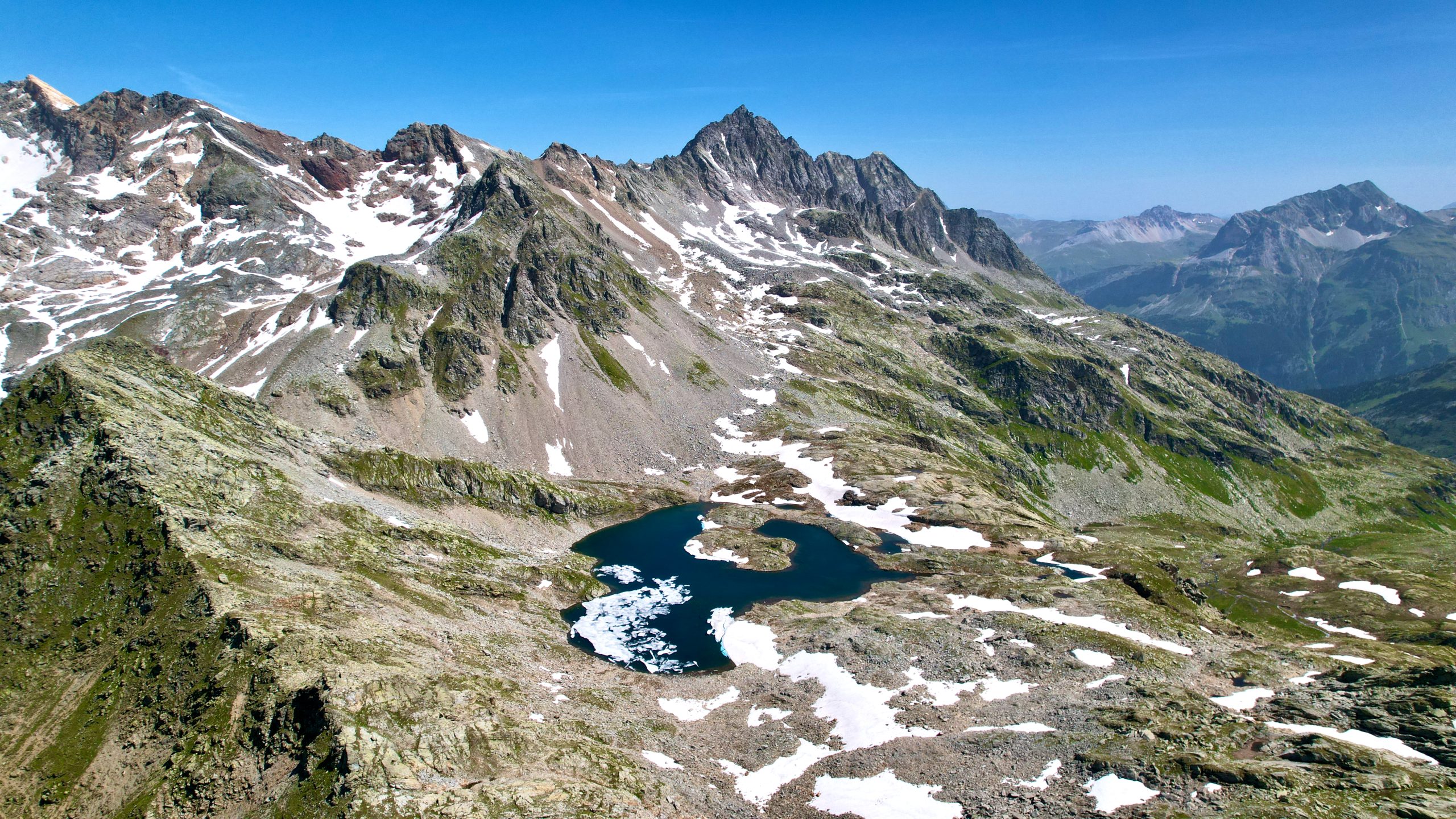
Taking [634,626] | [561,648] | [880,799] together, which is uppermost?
[880,799]

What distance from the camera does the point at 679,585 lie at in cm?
9456

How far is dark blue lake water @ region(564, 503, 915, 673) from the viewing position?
247 ft

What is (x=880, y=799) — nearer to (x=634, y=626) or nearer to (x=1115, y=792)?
(x=1115, y=792)

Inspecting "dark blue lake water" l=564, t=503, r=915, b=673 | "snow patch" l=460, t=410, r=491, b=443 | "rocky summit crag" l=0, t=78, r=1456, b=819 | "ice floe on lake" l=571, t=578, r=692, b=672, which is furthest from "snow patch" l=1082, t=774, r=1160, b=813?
"snow patch" l=460, t=410, r=491, b=443

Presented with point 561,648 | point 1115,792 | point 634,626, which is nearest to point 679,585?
point 634,626

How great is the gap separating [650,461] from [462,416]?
139 ft

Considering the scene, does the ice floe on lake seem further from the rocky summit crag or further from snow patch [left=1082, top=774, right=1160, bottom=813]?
snow patch [left=1082, top=774, right=1160, bottom=813]

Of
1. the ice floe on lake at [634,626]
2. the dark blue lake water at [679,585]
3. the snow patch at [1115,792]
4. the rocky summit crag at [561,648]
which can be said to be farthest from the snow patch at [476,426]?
the snow patch at [1115,792]

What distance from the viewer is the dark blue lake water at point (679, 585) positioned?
7538 centimetres

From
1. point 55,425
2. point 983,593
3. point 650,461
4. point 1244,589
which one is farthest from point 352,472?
point 1244,589

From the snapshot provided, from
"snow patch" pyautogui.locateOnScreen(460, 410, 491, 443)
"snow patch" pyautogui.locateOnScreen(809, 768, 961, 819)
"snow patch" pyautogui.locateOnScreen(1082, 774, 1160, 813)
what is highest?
"snow patch" pyautogui.locateOnScreen(460, 410, 491, 443)

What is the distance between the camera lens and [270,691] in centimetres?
4200

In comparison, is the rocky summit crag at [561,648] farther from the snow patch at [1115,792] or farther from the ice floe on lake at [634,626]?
the ice floe on lake at [634,626]

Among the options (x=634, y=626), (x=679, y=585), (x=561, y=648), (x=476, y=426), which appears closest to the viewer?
(x=561, y=648)
